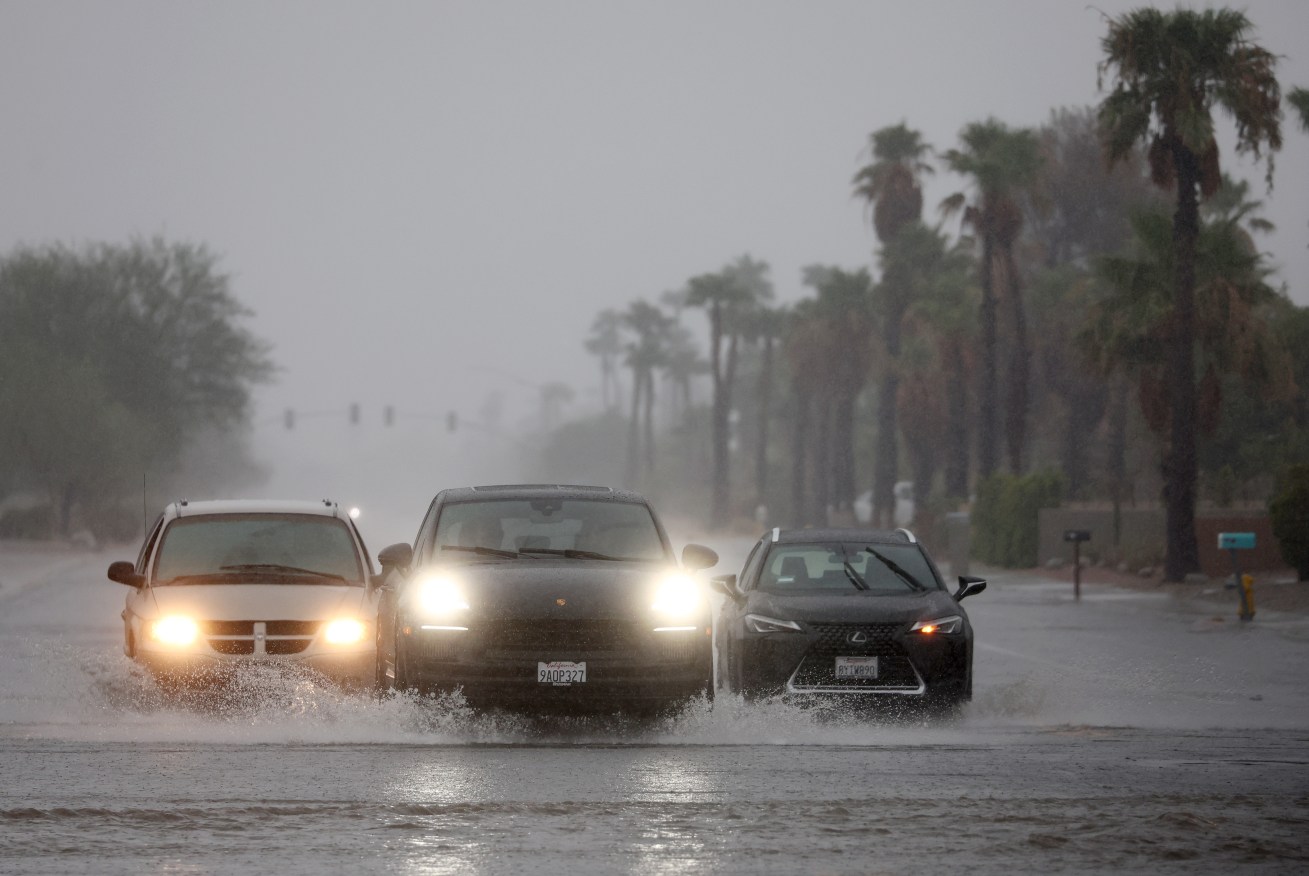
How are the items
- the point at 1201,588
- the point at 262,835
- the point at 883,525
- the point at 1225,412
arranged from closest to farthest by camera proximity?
1. the point at 262,835
2. the point at 1201,588
3. the point at 1225,412
4. the point at 883,525

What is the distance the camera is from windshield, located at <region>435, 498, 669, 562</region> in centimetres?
1450

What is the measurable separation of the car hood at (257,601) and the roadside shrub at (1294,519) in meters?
22.0

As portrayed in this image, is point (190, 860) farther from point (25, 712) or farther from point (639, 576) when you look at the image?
point (25, 712)

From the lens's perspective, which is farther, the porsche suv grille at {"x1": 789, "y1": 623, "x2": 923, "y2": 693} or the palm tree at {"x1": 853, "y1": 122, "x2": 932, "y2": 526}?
the palm tree at {"x1": 853, "y1": 122, "x2": 932, "y2": 526}

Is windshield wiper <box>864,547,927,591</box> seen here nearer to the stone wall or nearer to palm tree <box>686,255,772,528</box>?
the stone wall

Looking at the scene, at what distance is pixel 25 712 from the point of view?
15.4m

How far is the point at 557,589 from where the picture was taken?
13.4 meters

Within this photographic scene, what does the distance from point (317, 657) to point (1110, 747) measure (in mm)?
5443

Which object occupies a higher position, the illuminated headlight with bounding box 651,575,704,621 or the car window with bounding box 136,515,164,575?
the car window with bounding box 136,515,164,575

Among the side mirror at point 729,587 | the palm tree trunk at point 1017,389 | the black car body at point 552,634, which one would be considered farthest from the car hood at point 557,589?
the palm tree trunk at point 1017,389

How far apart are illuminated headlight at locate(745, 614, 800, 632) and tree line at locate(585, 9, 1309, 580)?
26396 millimetres

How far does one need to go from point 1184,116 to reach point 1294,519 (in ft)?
30.1

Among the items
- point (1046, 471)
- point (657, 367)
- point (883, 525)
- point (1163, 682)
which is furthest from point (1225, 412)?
point (657, 367)

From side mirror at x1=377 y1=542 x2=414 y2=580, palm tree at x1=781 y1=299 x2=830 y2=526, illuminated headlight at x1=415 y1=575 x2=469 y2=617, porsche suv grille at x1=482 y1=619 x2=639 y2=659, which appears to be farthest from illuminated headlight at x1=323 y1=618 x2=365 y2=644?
palm tree at x1=781 y1=299 x2=830 y2=526
